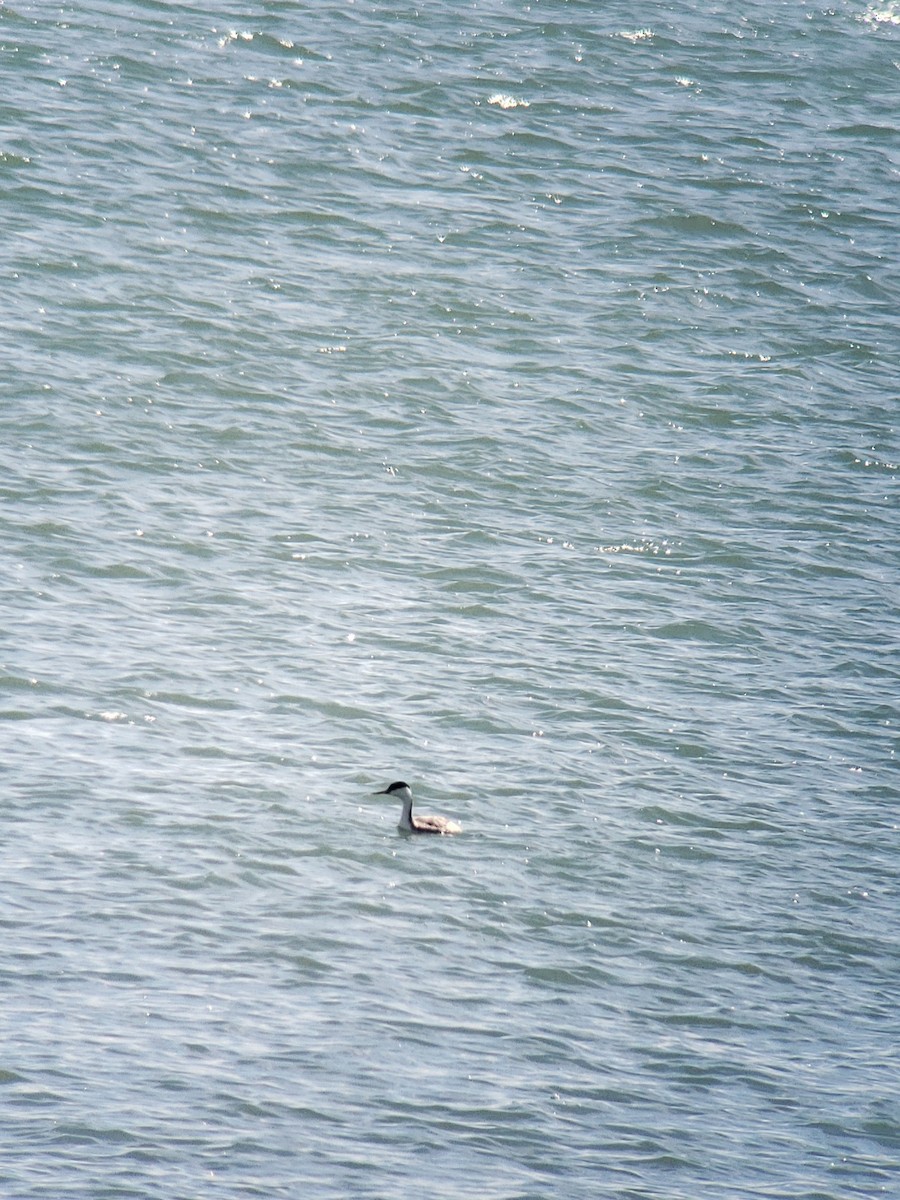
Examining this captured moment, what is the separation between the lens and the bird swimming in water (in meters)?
15.9

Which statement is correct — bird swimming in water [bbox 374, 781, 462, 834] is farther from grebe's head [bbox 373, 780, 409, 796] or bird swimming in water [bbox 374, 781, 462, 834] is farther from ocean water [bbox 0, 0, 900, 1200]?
ocean water [bbox 0, 0, 900, 1200]

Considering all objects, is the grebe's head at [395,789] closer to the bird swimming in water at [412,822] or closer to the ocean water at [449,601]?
the bird swimming in water at [412,822]

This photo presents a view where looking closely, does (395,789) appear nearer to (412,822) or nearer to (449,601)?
(412,822)

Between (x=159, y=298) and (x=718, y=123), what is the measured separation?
43.2 ft

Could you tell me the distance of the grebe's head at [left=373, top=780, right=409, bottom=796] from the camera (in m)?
15.9

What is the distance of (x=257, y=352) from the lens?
85.9 feet

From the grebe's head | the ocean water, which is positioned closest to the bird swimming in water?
the grebe's head

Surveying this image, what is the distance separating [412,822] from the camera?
1595cm

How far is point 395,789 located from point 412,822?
36 centimetres

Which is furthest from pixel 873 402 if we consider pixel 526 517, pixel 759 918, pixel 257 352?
pixel 759 918

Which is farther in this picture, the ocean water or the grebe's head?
the grebe's head

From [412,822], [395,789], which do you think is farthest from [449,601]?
[412,822]

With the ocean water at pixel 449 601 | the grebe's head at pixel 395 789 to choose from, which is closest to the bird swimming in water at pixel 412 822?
the grebe's head at pixel 395 789

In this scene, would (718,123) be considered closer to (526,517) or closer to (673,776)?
(526,517)
